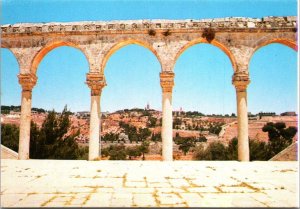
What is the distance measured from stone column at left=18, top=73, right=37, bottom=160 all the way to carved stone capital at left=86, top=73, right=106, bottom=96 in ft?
8.79

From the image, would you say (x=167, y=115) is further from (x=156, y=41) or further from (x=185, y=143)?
(x=185, y=143)

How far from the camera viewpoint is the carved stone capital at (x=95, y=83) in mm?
11633

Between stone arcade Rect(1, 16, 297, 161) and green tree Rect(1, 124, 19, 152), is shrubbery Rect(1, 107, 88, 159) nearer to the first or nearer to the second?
green tree Rect(1, 124, 19, 152)

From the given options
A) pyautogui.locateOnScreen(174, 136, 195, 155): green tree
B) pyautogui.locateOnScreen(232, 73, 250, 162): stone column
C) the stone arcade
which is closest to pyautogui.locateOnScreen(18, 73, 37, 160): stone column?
the stone arcade

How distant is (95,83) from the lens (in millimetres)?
11656

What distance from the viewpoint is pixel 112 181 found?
6.16 metres

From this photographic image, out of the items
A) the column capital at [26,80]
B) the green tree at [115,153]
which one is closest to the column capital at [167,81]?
the column capital at [26,80]

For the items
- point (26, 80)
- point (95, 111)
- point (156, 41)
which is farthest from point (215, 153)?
point (26, 80)

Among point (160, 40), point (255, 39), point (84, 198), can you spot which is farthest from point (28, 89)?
point (255, 39)

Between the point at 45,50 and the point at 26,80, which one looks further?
the point at 45,50

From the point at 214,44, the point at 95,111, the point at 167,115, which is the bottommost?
the point at 167,115

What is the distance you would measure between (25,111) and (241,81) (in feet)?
30.6

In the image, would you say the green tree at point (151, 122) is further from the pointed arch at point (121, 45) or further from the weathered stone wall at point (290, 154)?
the pointed arch at point (121, 45)

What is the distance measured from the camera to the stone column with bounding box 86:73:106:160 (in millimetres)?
11344
